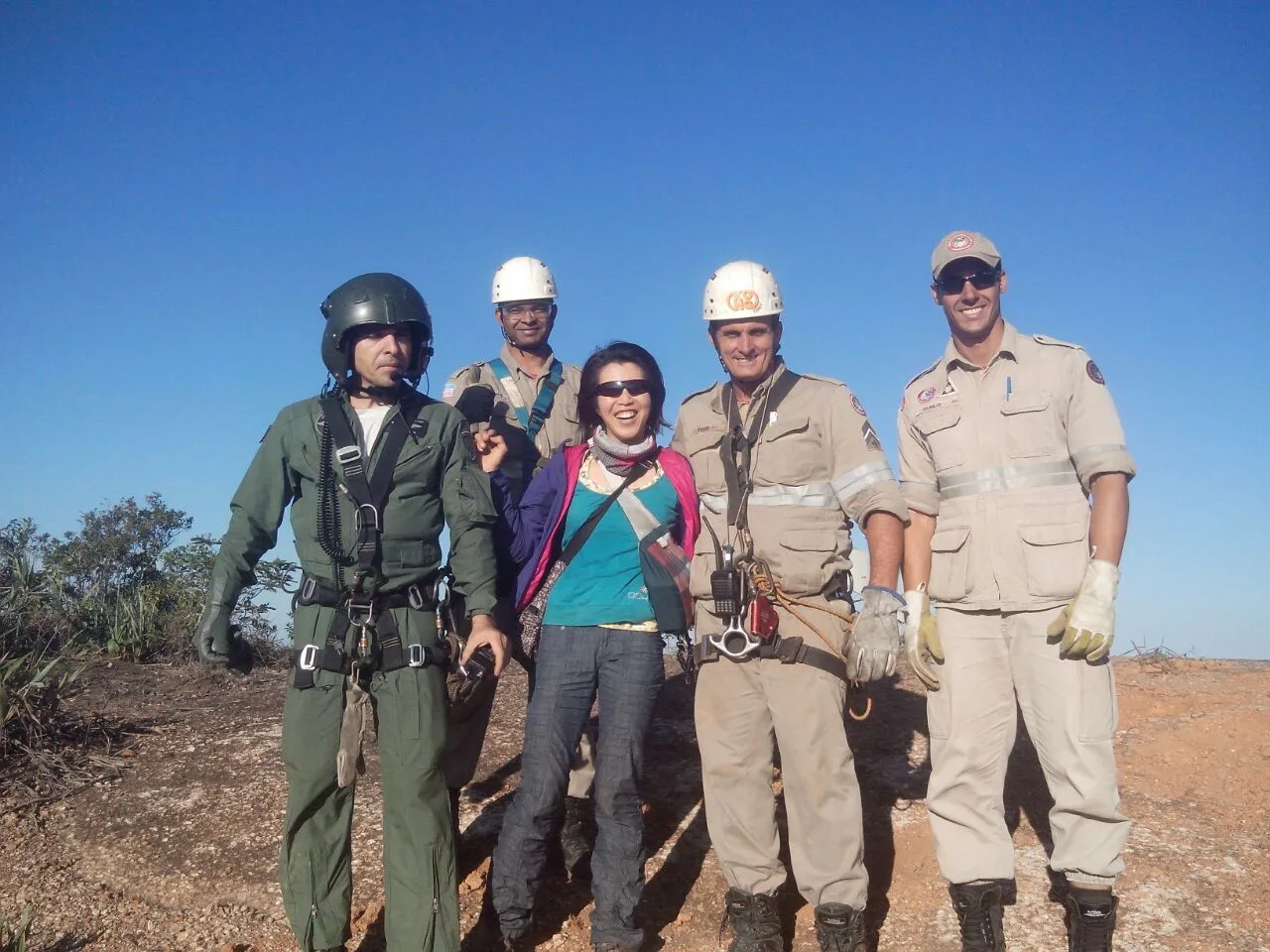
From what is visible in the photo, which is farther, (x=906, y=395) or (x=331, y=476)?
(x=906, y=395)

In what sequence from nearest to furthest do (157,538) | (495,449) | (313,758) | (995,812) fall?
1. (313,758)
2. (995,812)
3. (495,449)
4. (157,538)

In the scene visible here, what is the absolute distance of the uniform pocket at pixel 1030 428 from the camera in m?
4.04

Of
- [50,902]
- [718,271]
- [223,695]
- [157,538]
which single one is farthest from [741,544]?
[157,538]

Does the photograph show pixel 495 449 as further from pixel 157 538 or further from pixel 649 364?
pixel 157 538

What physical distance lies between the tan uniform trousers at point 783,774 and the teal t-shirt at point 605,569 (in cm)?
46

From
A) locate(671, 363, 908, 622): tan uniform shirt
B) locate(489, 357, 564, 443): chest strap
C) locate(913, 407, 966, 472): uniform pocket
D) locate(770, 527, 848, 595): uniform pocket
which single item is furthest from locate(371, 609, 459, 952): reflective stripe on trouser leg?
locate(913, 407, 966, 472): uniform pocket

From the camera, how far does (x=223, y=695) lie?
761cm

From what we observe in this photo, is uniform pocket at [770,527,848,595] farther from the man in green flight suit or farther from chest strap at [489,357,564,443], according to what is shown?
chest strap at [489,357,564,443]

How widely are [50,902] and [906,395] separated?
4718 mm

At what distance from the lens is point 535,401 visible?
17.6 ft

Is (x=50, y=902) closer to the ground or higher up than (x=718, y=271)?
closer to the ground

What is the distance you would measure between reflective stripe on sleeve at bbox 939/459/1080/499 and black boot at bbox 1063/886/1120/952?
1616mm

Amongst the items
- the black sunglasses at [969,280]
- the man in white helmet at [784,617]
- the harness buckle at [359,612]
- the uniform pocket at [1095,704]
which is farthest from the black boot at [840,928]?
the black sunglasses at [969,280]

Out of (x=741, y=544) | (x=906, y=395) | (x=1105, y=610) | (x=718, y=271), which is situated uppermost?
(x=718, y=271)
